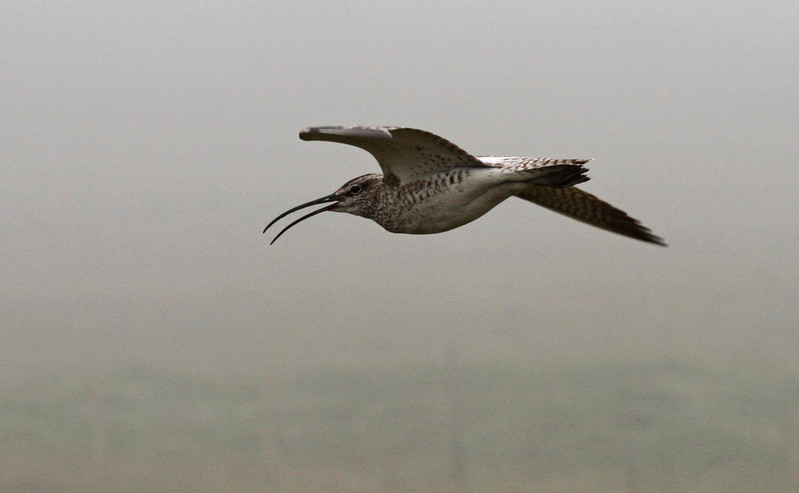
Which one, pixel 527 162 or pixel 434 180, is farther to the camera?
pixel 434 180

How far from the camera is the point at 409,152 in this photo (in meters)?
10.9

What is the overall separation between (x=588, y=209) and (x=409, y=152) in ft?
8.45

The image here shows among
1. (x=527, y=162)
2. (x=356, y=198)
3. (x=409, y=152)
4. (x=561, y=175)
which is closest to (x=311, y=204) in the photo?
(x=356, y=198)

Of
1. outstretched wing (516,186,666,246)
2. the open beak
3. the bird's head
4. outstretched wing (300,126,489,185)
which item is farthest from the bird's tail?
the open beak

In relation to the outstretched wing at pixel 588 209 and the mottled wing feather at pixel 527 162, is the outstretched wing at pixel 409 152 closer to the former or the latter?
the mottled wing feather at pixel 527 162

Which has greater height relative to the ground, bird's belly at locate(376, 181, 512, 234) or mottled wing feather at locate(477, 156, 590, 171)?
mottled wing feather at locate(477, 156, 590, 171)

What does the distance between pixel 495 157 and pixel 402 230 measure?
4.33ft

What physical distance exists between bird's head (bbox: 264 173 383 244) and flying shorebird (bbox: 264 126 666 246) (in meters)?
0.01

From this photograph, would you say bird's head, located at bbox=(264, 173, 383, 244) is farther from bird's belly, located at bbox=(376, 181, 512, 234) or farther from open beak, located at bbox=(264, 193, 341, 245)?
bird's belly, located at bbox=(376, 181, 512, 234)

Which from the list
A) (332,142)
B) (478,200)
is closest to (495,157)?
(478,200)

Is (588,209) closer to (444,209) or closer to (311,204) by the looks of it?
(444,209)

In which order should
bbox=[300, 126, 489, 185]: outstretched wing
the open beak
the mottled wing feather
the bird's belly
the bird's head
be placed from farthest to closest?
the open beak, the bird's head, the bird's belly, the mottled wing feather, bbox=[300, 126, 489, 185]: outstretched wing

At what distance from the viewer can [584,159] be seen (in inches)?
420

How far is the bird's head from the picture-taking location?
11711mm
